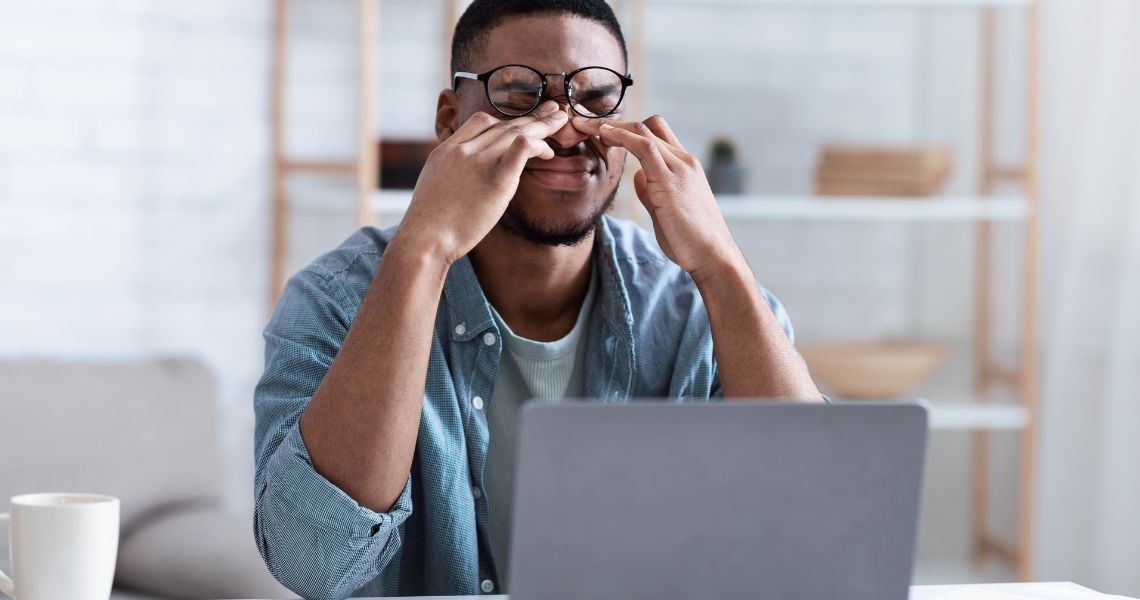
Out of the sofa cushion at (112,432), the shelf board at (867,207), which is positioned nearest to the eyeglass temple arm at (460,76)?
the sofa cushion at (112,432)

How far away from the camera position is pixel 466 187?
116cm

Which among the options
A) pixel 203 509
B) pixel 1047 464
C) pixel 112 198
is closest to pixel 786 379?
pixel 203 509

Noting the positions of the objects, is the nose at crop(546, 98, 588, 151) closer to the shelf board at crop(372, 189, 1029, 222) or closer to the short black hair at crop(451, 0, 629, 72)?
the short black hair at crop(451, 0, 629, 72)

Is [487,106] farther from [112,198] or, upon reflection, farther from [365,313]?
[112,198]

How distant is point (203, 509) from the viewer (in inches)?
81.0

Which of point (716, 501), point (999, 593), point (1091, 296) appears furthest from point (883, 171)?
point (716, 501)

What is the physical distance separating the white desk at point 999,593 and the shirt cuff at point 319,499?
0.40 ft

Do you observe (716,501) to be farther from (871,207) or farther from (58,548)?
(871,207)

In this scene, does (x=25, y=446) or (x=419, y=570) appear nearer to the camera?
(x=419, y=570)

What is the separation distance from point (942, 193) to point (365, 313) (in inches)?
85.2

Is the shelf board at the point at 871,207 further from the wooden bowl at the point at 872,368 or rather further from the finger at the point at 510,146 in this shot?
the finger at the point at 510,146

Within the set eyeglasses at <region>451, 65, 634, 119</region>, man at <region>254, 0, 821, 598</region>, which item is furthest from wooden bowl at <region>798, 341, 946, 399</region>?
eyeglasses at <region>451, 65, 634, 119</region>

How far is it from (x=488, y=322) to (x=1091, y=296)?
67.8 inches

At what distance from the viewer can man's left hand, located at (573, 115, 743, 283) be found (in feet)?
4.04
